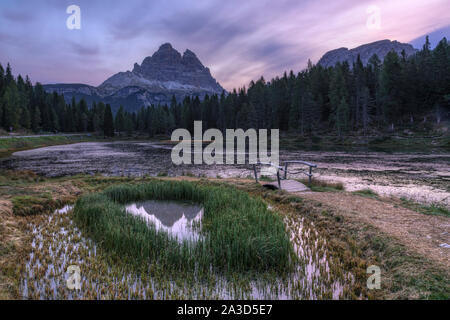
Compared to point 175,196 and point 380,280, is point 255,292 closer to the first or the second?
point 380,280

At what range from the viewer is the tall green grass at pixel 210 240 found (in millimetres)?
6617

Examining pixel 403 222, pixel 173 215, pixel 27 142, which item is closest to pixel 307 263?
pixel 403 222

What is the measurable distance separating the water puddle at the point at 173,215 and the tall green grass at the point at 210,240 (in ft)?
1.39

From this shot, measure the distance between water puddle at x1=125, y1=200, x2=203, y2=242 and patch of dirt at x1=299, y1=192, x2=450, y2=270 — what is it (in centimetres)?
596

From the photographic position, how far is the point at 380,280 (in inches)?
217

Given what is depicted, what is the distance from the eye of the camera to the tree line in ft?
212

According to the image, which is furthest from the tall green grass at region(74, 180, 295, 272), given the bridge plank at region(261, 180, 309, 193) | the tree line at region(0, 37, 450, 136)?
the tree line at region(0, 37, 450, 136)

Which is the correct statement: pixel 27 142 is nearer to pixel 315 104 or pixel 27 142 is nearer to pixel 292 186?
pixel 292 186

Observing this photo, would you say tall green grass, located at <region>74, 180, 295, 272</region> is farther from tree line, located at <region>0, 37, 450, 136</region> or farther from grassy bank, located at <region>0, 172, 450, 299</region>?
tree line, located at <region>0, 37, 450, 136</region>

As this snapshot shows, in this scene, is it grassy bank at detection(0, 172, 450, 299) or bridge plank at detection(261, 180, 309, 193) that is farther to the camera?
bridge plank at detection(261, 180, 309, 193)

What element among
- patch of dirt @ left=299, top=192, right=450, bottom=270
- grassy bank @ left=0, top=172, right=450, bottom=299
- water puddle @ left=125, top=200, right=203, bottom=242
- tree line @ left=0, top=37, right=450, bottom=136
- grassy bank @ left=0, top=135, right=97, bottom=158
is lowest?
water puddle @ left=125, top=200, right=203, bottom=242

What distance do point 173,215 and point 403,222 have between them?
910cm
